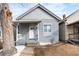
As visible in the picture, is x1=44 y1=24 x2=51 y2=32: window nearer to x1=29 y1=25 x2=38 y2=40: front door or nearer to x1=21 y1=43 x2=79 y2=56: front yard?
x1=29 y1=25 x2=38 y2=40: front door

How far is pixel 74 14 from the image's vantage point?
3203mm

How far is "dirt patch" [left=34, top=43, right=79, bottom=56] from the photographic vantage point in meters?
3.10

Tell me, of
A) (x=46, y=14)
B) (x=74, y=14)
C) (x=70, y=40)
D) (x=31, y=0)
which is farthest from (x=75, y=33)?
(x=31, y=0)

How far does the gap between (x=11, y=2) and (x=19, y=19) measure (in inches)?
15.5

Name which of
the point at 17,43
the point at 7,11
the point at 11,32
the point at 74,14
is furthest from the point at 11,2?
the point at 74,14

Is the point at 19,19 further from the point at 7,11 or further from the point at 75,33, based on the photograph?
the point at 75,33

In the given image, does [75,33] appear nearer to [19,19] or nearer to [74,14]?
[74,14]

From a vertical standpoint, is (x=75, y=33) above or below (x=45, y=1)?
below

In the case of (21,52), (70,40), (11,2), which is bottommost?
(21,52)

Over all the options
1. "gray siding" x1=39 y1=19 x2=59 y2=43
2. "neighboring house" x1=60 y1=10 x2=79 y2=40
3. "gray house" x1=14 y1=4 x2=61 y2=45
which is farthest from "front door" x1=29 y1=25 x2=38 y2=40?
"neighboring house" x1=60 y1=10 x2=79 y2=40

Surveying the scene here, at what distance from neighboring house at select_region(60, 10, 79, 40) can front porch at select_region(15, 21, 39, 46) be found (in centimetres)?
52

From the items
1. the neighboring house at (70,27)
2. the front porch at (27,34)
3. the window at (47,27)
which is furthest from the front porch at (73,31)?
the front porch at (27,34)

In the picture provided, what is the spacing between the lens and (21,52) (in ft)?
10.4

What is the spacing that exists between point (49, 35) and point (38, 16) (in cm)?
44
